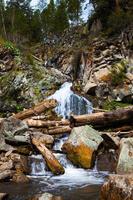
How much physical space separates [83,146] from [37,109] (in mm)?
7581

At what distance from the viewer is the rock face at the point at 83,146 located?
14.6 meters

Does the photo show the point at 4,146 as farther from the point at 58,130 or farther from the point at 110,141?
the point at 110,141

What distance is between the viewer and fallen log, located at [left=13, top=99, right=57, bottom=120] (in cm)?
2113

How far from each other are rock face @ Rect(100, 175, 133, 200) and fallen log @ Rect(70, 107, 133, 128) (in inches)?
354

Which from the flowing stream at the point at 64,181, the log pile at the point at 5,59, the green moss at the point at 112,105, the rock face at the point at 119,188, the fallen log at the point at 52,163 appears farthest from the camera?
the log pile at the point at 5,59

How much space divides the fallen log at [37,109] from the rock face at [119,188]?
40.1ft

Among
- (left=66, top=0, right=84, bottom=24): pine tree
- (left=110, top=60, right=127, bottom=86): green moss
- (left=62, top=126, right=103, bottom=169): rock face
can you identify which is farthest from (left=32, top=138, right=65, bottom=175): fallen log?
(left=66, top=0, right=84, bottom=24): pine tree

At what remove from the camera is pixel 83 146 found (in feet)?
48.4

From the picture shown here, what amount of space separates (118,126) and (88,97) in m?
5.74

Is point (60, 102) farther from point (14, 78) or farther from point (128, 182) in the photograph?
point (128, 182)

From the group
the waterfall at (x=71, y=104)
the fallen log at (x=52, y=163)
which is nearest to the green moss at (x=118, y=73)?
the waterfall at (x=71, y=104)

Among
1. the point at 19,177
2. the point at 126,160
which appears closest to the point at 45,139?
the point at 19,177

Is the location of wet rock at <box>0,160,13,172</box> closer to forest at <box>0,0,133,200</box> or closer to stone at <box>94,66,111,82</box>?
forest at <box>0,0,133,200</box>

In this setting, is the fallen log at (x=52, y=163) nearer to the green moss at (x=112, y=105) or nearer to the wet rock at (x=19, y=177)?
the wet rock at (x=19, y=177)
